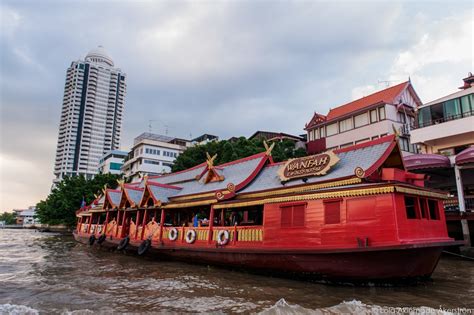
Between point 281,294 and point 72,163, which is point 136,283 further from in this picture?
point 72,163

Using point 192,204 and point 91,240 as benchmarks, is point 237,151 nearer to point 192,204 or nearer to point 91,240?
point 91,240

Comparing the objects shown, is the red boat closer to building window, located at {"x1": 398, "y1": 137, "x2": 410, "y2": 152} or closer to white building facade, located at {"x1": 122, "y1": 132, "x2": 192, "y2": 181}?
building window, located at {"x1": 398, "y1": 137, "x2": 410, "y2": 152}

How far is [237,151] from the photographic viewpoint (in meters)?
29.8

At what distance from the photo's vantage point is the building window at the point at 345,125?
30.4m

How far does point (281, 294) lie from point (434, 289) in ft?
14.8

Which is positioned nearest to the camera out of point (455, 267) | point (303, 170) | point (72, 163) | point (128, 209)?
point (303, 170)

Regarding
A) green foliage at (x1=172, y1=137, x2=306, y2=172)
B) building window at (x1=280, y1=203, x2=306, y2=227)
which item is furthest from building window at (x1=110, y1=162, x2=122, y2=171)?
building window at (x1=280, y1=203, x2=306, y2=227)

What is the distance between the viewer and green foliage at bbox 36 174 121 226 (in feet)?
152

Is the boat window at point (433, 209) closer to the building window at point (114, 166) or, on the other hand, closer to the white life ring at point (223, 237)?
the white life ring at point (223, 237)

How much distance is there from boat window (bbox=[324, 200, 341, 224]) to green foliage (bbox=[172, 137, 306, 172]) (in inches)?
741

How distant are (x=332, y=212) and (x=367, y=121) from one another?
21.6m

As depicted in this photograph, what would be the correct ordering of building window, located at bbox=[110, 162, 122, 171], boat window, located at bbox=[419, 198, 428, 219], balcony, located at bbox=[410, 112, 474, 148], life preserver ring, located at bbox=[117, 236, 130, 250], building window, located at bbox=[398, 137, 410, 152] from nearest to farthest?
boat window, located at bbox=[419, 198, 428, 219] < life preserver ring, located at bbox=[117, 236, 130, 250] < balcony, located at bbox=[410, 112, 474, 148] < building window, located at bbox=[398, 137, 410, 152] < building window, located at bbox=[110, 162, 122, 171]

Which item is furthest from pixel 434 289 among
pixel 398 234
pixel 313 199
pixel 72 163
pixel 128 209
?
pixel 72 163

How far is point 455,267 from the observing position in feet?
46.0
